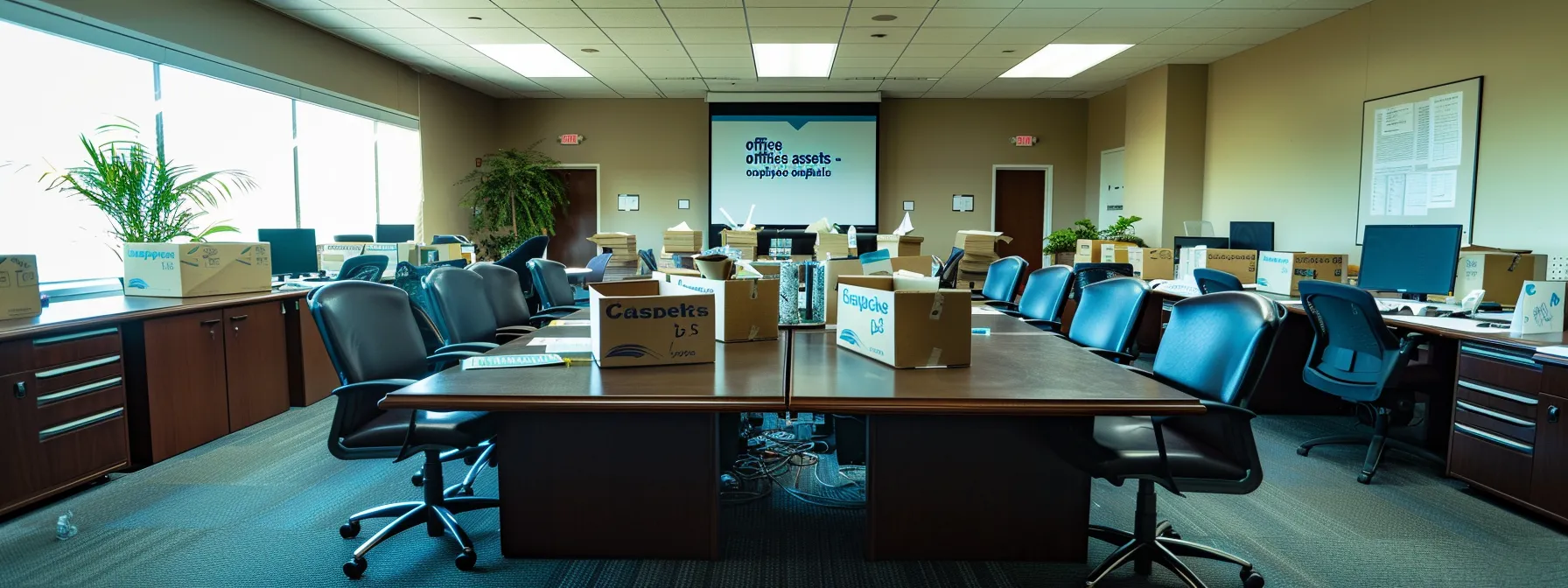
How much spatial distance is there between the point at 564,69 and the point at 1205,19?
239 inches

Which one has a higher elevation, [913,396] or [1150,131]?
[1150,131]

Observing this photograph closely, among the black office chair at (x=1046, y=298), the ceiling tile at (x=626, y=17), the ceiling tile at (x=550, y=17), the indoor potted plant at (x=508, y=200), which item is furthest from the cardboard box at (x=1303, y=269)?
the indoor potted plant at (x=508, y=200)

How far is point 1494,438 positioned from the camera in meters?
2.94

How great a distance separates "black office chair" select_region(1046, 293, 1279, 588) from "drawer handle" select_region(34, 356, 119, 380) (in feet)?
11.8

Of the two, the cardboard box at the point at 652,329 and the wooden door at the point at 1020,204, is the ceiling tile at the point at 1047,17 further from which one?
the cardboard box at the point at 652,329

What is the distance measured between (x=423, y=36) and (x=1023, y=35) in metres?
5.19

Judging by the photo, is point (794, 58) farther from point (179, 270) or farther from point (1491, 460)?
point (1491, 460)

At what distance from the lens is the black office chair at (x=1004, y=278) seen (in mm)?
4559

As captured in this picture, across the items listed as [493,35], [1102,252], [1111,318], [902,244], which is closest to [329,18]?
[493,35]

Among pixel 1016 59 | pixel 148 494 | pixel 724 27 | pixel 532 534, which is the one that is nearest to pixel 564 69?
pixel 724 27

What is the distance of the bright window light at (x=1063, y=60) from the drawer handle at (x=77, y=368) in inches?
272

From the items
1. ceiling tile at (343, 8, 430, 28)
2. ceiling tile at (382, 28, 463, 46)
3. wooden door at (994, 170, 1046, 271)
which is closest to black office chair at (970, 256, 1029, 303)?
ceiling tile at (343, 8, 430, 28)

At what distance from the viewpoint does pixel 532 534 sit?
2244 mm

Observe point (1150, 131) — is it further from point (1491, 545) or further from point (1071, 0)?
point (1491, 545)
